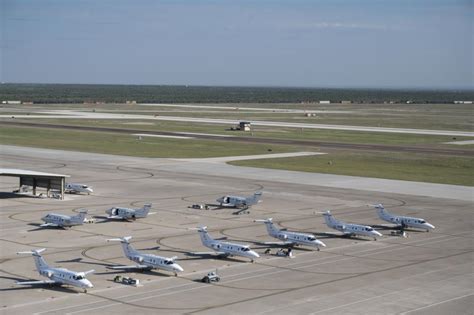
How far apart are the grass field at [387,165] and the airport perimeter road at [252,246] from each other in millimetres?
8027

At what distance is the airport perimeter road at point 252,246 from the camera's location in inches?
2381

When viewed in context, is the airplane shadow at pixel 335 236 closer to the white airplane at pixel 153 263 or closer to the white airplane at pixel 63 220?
the white airplane at pixel 153 263

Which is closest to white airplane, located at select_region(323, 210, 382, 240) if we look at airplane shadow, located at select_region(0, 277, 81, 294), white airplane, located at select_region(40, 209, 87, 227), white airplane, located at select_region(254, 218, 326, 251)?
white airplane, located at select_region(254, 218, 326, 251)

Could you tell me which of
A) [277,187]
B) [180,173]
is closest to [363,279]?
[277,187]

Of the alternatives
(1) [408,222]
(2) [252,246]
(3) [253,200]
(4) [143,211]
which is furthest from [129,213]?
(1) [408,222]

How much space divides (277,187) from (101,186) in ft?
88.1

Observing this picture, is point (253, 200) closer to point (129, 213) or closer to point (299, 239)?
point (129, 213)

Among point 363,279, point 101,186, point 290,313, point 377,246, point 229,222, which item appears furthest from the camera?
point 101,186

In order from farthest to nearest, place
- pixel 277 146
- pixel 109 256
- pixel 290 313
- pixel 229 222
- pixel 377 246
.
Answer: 1. pixel 277 146
2. pixel 229 222
3. pixel 377 246
4. pixel 109 256
5. pixel 290 313

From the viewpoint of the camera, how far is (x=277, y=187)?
124 metres

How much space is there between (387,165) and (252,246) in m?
73.9

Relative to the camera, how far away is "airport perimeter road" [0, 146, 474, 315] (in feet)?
198

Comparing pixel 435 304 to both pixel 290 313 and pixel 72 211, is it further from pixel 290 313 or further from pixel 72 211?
pixel 72 211

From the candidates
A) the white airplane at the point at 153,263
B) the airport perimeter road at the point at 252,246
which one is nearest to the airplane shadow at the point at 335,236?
the airport perimeter road at the point at 252,246
